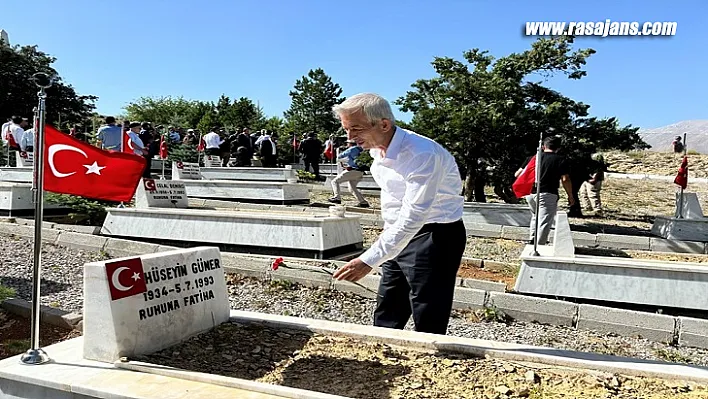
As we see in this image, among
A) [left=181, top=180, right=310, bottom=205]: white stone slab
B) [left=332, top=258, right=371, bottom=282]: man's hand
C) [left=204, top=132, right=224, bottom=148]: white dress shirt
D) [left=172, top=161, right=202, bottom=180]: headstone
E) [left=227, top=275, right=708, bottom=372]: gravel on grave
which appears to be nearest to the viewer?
[left=332, top=258, right=371, bottom=282]: man's hand

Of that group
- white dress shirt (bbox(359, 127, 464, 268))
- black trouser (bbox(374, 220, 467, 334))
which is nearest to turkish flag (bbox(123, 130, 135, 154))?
black trouser (bbox(374, 220, 467, 334))

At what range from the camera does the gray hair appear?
132 inches

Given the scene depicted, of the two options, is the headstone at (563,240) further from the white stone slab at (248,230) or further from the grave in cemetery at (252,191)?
the grave in cemetery at (252,191)

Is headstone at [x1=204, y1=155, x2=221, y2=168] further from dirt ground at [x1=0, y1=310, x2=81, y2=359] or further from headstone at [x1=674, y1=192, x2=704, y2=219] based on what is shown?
dirt ground at [x1=0, y1=310, x2=81, y2=359]

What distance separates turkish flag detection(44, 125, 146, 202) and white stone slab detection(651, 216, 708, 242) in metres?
10.9

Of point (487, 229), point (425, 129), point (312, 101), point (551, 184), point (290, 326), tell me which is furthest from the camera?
point (312, 101)

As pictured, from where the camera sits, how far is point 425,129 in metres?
14.0

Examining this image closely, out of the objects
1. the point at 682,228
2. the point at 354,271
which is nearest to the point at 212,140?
the point at 682,228

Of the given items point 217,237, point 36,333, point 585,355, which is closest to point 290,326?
point 36,333

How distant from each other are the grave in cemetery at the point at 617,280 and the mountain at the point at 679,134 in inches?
1087

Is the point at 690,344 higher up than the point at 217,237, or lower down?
lower down

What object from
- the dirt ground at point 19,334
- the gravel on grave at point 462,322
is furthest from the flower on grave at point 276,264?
the dirt ground at point 19,334

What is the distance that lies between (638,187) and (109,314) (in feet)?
85.6

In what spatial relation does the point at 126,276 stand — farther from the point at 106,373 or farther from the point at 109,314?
the point at 106,373
